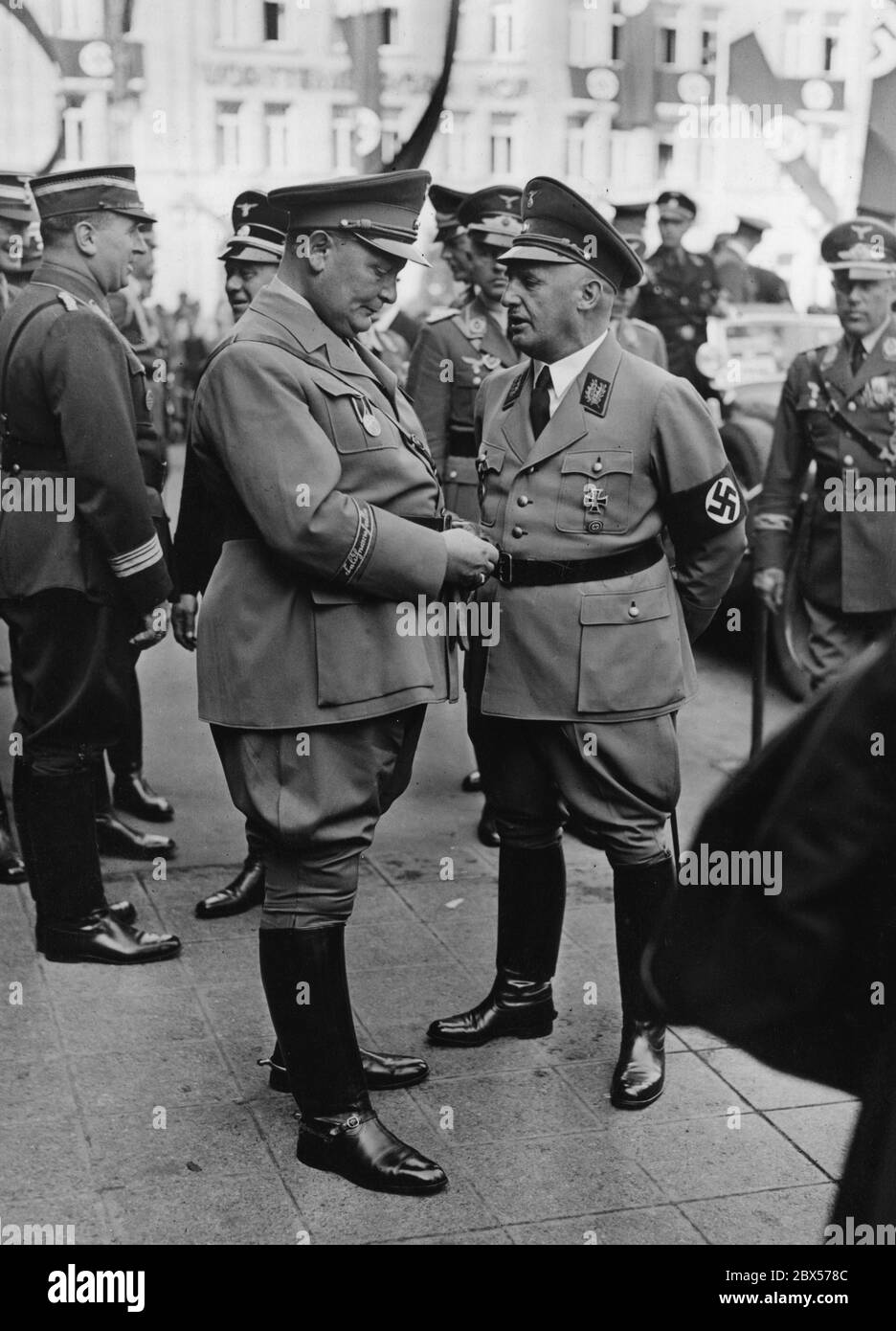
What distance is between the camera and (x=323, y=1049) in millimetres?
3371

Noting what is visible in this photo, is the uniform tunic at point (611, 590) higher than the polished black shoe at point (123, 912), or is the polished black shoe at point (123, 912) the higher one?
the uniform tunic at point (611, 590)

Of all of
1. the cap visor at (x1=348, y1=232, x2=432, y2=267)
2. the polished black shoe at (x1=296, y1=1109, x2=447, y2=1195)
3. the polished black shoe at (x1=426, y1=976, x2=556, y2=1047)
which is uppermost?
the cap visor at (x1=348, y1=232, x2=432, y2=267)

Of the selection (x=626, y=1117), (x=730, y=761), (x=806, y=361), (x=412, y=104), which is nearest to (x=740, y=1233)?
(x=626, y=1117)

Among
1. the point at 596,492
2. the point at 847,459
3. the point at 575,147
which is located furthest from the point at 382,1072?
the point at 575,147

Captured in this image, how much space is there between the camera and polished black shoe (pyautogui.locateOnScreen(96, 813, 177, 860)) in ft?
18.0

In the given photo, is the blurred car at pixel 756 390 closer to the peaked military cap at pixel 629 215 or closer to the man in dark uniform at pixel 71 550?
the peaked military cap at pixel 629 215

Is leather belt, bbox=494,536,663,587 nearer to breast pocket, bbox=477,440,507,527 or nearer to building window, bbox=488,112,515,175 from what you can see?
breast pocket, bbox=477,440,507,527

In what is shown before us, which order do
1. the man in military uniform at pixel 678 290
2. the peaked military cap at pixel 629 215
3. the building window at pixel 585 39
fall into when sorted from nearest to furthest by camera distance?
the peaked military cap at pixel 629 215
the building window at pixel 585 39
the man in military uniform at pixel 678 290

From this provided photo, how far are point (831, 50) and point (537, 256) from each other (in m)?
6.25

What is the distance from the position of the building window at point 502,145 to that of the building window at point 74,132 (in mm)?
2620

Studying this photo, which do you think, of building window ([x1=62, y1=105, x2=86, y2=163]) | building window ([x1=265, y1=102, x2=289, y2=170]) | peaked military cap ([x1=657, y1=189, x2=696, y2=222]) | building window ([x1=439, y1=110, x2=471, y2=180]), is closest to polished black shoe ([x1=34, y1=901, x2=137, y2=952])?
building window ([x1=439, y1=110, x2=471, y2=180])

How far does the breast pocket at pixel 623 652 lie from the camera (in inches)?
148

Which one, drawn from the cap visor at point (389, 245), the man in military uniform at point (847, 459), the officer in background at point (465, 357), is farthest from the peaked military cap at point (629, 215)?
the cap visor at point (389, 245)

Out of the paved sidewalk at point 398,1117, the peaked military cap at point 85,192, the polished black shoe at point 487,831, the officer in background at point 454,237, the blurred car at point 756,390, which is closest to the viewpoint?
the paved sidewalk at point 398,1117
